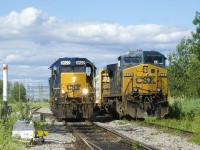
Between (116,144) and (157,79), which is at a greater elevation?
(157,79)

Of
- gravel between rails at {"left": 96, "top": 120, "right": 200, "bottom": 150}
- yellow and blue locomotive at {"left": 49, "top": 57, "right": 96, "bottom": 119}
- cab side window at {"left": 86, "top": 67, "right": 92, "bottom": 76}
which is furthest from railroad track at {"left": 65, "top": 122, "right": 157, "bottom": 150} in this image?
cab side window at {"left": 86, "top": 67, "right": 92, "bottom": 76}

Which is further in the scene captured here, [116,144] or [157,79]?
[157,79]

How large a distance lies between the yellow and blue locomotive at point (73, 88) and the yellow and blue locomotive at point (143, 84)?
1.87 m

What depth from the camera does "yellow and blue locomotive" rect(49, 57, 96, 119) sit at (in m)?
23.8

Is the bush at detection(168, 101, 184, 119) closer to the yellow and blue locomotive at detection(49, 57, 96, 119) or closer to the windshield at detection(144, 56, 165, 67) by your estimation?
the windshield at detection(144, 56, 165, 67)

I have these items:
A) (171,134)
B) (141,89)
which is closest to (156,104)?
(141,89)

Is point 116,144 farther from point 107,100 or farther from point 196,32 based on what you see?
point 196,32

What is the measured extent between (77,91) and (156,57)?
466 centimetres

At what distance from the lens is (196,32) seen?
62719 mm

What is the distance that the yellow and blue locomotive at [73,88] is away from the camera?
2383 centimetres

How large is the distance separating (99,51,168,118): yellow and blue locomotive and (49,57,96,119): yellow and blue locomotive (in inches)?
73.4

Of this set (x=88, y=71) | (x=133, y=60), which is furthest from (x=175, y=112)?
(x=88, y=71)

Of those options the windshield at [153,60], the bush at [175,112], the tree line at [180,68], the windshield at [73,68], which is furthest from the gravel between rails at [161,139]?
the tree line at [180,68]

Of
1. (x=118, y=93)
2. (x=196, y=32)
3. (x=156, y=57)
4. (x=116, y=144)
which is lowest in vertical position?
(x=116, y=144)
